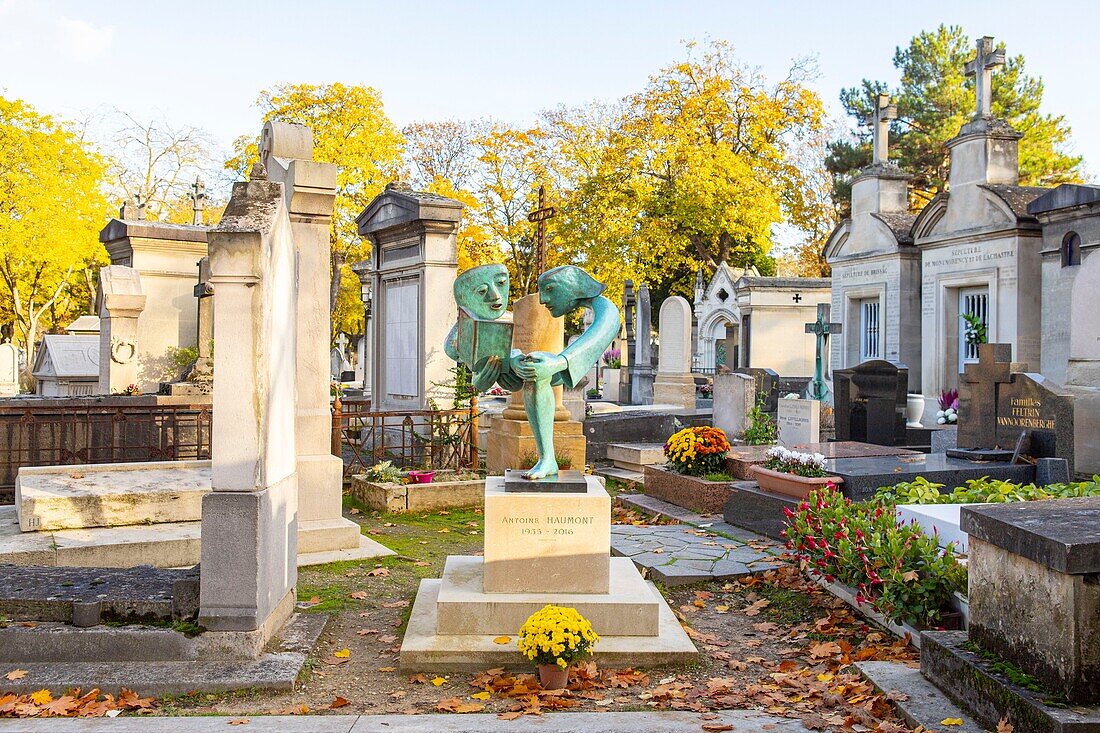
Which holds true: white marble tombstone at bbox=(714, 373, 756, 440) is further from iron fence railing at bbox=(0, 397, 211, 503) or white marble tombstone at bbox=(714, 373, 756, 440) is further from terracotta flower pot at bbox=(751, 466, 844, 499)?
iron fence railing at bbox=(0, 397, 211, 503)

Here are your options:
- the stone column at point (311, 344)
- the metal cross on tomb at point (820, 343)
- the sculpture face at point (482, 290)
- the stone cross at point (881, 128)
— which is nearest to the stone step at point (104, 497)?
the stone column at point (311, 344)

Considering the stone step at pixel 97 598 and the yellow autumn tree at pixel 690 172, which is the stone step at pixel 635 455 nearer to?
the stone step at pixel 97 598

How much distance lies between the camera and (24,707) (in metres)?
4.21

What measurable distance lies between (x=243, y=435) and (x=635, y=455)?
925 cm

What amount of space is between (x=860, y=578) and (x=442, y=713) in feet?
9.81

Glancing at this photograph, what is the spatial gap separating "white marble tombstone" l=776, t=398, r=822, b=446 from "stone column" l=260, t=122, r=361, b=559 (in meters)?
7.59

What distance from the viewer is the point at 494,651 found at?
16.7ft

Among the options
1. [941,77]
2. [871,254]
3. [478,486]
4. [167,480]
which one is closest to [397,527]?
[478,486]

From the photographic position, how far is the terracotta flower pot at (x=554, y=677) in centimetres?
471

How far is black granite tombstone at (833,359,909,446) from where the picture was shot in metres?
14.5

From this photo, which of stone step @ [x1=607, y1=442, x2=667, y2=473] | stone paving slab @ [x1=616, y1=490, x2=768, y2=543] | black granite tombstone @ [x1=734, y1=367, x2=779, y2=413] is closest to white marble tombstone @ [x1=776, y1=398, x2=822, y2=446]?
stone step @ [x1=607, y1=442, x2=667, y2=473]

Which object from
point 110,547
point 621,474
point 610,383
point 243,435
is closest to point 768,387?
point 621,474

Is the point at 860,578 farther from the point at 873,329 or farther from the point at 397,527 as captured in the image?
the point at 873,329

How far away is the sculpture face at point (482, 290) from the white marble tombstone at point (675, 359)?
48.5 feet
